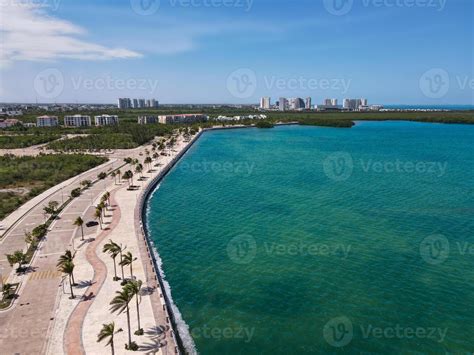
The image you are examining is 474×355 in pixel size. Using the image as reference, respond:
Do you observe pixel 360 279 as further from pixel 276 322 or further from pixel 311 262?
pixel 276 322

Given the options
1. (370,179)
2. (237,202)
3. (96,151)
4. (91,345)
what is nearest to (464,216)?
(370,179)

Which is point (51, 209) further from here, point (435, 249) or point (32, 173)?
point (435, 249)

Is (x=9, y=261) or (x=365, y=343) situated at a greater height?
(x=9, y=261)

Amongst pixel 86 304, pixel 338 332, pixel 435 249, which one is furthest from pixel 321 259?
pixel 86 304

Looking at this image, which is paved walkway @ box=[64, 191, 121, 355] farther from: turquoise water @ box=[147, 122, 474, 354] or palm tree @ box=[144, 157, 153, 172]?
palm tree @ box=[144, 157, 153, 172]

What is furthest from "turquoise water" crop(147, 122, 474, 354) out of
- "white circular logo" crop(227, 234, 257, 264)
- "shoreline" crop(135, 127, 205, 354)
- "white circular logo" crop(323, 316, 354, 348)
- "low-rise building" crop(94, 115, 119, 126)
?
"low-rise building" crop(94, 115, 119, 126)

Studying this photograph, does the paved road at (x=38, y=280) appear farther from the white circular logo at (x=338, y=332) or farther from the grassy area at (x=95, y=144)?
the grassy area at (x=95, y=144)
